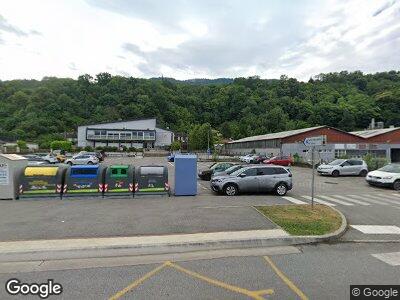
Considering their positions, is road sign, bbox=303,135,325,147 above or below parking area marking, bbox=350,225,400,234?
above

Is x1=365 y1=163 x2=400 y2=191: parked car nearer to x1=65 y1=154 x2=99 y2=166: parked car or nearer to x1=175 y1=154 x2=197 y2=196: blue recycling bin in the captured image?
x1=175 y1=154 x2=197 y2=196: blue recycling bin

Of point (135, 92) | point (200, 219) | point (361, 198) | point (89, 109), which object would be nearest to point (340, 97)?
point (135, 92)

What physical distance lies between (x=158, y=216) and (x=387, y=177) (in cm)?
1604

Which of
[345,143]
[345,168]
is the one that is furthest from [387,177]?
[345,143]

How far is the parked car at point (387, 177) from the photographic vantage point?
1970cm

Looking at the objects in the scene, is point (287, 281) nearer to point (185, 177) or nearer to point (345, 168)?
point (185, 177)

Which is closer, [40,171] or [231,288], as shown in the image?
[231,288]

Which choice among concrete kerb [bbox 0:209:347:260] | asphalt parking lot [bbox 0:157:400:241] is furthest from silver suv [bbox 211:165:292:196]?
concrete kerb [bbox 0:209:347:260]

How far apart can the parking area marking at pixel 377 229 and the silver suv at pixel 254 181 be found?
6480mm

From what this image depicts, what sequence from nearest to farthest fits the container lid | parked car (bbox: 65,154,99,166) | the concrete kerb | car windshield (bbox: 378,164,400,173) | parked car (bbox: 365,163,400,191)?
the concrete kerb, the container lid, parked car (bbox: 365,163,400,191), car windshield (bbox: 378,164,400,173), parked car (bbox: 65,154,99,166)

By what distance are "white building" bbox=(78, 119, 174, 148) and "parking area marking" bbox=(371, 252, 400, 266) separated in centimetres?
8684

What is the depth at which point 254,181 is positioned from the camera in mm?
16219

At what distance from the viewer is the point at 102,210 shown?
11.8 m

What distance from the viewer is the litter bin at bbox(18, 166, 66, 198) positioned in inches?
565
